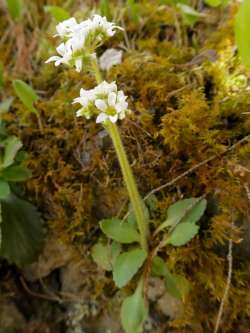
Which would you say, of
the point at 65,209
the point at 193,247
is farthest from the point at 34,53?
the point at 193,247

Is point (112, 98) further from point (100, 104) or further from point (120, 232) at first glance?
point (120, 232)

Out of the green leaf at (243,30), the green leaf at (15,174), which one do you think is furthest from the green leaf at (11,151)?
the green leaf at (243,30)

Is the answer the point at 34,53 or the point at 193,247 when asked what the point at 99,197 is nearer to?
the point at 193,247

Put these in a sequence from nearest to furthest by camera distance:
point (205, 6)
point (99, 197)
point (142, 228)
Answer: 1. point (142, 228)
2. point (99, 197)
3. point (205, 6)

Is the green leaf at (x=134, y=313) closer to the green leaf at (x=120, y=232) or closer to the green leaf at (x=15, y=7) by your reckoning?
the green leaf at (x=120, y=232)

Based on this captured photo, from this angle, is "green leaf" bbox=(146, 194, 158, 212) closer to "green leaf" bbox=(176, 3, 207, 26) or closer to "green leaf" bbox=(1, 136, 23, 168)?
"green leaf" bbox=(1, 136, 23, 168)

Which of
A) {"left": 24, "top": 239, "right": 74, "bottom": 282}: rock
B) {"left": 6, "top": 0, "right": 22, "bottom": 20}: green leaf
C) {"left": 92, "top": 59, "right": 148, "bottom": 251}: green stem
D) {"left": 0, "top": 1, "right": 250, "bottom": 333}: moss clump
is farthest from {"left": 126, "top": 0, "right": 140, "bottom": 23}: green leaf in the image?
{"left": 24, "top": 239, "right": 74, "bottom": 282}: rock
